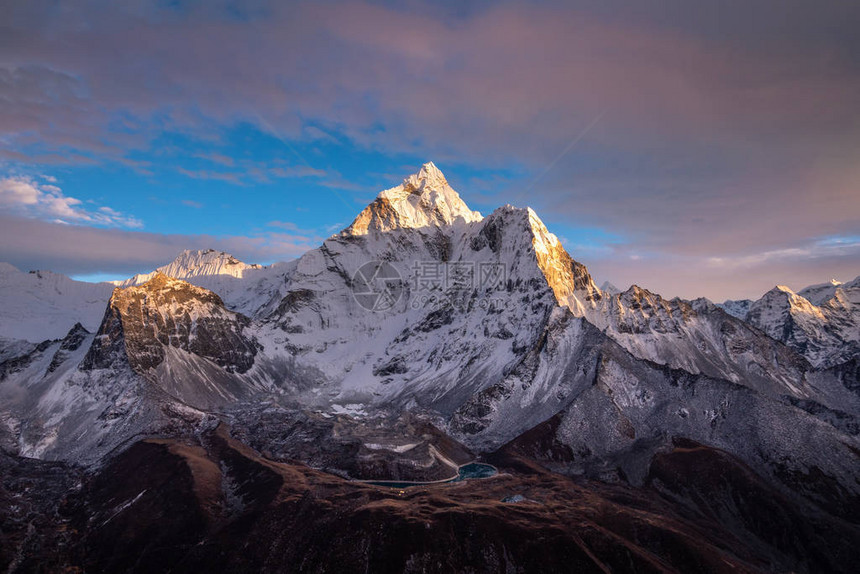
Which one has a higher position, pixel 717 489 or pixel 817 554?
pixel 717 489

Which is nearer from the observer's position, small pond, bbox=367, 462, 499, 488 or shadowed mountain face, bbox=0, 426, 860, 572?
shadowed mountain face, bbox=0, 426, 860, 572

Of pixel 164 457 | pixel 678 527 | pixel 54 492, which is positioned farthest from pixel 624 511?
pixel 54 492

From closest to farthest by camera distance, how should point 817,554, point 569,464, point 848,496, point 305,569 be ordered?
1. point 305,569
2. point 817,554
3. point 848,496
4. point 569,464

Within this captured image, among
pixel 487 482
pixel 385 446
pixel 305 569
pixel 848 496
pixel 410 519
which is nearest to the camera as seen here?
pixel 305 569

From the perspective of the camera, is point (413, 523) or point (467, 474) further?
point (467, 474)

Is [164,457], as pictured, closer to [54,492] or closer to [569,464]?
[54,492]

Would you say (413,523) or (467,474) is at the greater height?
(413,523)

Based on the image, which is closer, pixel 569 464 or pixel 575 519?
pixel 575 519

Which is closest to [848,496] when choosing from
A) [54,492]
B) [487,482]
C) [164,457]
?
[487,482]

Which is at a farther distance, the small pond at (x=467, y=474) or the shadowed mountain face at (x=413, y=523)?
the small pond at (x=467, y=474)
